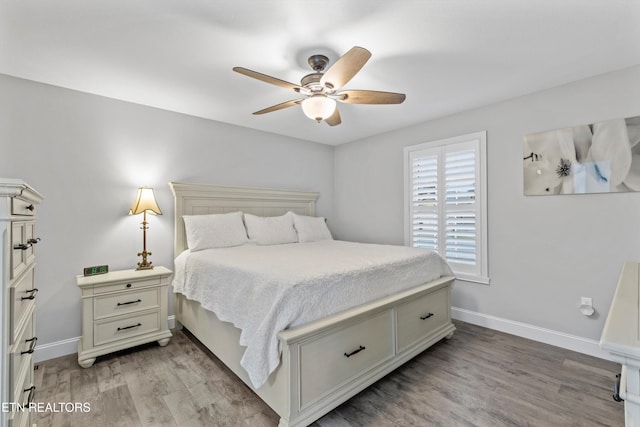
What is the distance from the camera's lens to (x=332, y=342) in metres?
1.79

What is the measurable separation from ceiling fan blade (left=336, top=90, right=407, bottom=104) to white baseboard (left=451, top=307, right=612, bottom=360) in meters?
2.50

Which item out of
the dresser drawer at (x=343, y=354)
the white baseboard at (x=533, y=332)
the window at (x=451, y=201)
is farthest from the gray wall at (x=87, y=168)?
the white baseboard at (x=533, y=332)

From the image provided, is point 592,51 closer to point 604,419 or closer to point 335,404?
point 604,419

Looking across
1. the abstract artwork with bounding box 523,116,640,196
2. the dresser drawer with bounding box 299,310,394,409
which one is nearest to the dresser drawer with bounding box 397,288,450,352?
the dresser drawer with bounding box 299,310,394,409

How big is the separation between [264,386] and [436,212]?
8.95ft

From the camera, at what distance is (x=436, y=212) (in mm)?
3568

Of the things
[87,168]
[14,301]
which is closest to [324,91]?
[14,301]

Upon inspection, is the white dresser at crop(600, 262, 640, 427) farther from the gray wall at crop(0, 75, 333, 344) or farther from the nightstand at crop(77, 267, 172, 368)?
the gray wall at crop(0, 75, 333, 344)

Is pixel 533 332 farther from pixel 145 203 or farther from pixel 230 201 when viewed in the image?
pixel 145 203

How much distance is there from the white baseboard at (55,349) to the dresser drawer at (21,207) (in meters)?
1.84

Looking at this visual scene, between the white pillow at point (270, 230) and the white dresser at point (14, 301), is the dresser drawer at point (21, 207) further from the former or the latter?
the white pillow at point (270, 230)

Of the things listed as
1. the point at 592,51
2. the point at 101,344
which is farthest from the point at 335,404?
the point at 592,51

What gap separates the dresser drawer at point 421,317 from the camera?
2275mm

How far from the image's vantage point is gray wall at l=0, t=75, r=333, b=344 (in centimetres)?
249
